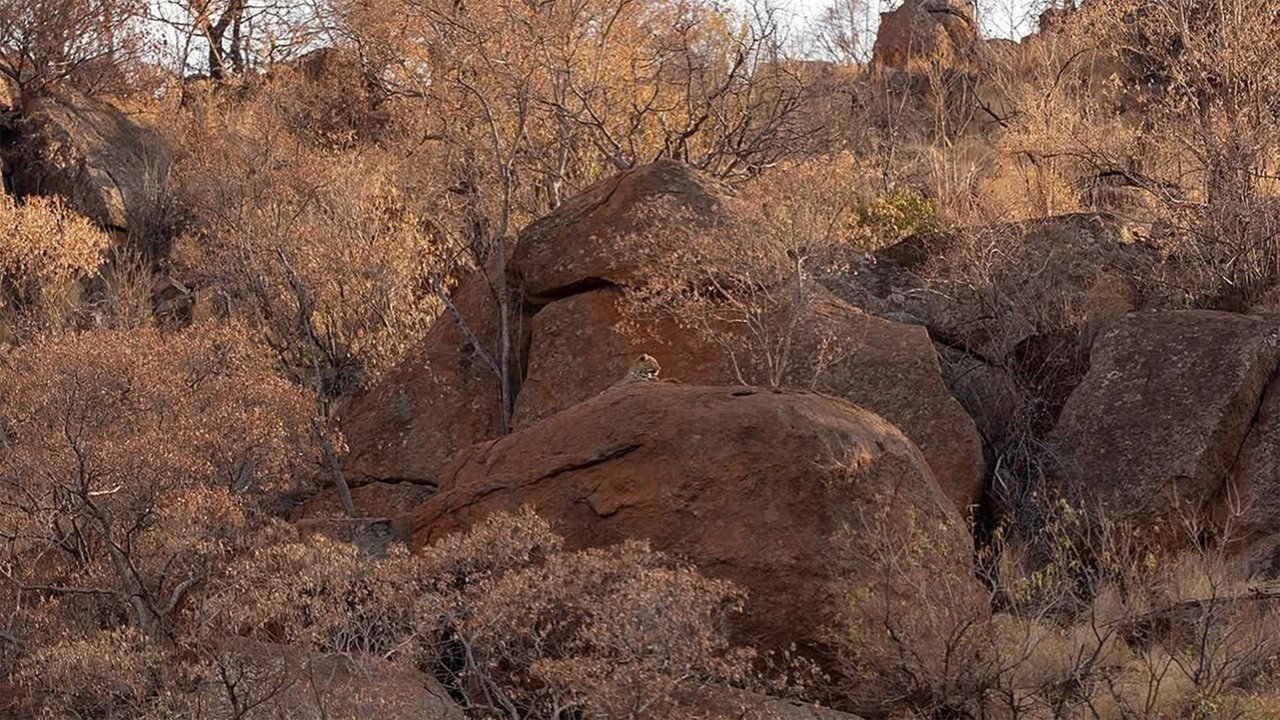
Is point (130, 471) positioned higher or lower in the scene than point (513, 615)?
higher

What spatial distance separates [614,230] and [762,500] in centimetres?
340

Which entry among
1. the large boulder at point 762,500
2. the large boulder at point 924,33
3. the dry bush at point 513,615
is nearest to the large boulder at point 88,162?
the large boulder at point 924,33

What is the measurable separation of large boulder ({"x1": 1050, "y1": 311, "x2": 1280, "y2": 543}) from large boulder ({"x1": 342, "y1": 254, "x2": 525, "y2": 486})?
3.31 metres

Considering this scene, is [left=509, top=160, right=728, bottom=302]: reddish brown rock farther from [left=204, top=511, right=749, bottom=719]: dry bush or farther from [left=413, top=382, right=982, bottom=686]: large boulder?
[left=204, top=511, right=749, bottom=719]: dry bush

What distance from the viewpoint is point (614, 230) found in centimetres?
997

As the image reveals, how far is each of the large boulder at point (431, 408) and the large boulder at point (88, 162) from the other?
977 centimetres

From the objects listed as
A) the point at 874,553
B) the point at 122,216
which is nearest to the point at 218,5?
the point at 122,216

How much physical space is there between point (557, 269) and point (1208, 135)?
4.78 meters

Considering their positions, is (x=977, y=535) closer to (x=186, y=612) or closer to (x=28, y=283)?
(x=186, y=612)

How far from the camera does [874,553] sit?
6801mm

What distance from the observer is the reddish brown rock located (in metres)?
9.76

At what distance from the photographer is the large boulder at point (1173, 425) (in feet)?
28.8

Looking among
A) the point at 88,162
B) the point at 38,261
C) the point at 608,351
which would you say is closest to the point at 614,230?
the point at 608,351

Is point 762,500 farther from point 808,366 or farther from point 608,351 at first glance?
point 608,351
